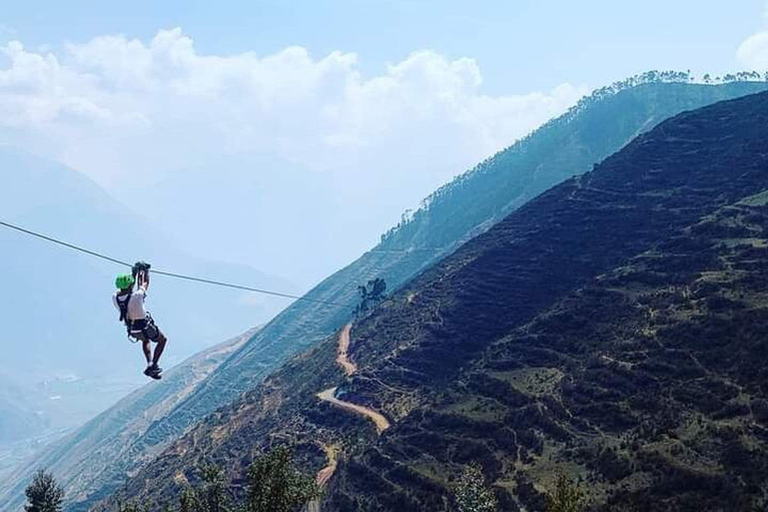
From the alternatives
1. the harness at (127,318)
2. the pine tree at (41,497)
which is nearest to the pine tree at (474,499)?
the harness at (127,318)

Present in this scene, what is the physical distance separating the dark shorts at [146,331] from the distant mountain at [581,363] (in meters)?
27.0

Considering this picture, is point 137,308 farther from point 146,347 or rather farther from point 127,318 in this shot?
point 146,347

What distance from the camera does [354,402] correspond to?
65562 millimetres

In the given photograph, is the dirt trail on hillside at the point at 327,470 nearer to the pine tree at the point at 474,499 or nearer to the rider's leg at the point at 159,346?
the pine tree at the point at 474,499

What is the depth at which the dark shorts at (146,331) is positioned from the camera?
14.8m

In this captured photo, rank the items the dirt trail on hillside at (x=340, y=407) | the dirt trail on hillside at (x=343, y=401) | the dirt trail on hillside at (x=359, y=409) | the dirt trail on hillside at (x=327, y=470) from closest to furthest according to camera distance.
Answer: the dirt trail on hillside at (x=327, y=470), the dirt trail on hillside at (x=340, y=407), the dirt trail on hillside at (x=359, y=409), the dirt trail on hillside at (x=343, y=401)

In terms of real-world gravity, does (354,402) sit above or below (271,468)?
below

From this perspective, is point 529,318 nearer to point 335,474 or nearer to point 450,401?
point 450,401

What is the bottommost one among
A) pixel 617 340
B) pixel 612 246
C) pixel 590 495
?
pixel 590 495

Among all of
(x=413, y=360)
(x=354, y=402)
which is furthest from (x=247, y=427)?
(x=413, y=360)

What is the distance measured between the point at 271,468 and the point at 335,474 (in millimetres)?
27253

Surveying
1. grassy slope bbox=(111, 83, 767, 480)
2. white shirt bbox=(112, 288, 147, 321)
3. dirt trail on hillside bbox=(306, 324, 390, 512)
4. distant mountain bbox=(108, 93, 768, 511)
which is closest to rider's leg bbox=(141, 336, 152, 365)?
white shirt bbox=(112, 288, 147, 321)

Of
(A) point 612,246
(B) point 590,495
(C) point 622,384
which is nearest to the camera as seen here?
(B) point 590,495

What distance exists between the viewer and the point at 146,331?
49.1ft
